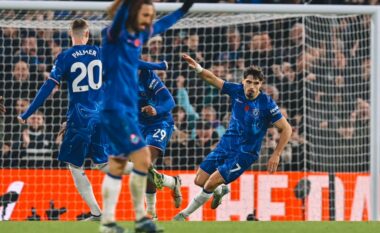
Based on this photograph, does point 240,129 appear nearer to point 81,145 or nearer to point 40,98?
point 81,145

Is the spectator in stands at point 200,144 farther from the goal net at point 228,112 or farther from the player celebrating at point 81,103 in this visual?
the player celebrating at point 81,103

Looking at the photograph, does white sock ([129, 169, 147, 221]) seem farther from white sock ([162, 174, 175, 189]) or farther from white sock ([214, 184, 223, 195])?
white sock ([214, 184, 223, 195])

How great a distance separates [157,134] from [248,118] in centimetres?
100

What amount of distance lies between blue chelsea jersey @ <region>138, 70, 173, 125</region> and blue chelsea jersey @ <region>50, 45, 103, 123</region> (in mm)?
699

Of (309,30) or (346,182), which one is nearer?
(346,182)

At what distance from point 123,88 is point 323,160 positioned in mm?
7158

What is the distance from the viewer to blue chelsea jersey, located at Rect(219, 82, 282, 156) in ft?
34.1

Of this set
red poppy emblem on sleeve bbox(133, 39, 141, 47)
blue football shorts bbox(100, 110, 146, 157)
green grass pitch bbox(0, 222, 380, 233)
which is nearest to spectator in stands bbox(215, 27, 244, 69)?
green grass pitch bbox(0, 222, 380, 233)

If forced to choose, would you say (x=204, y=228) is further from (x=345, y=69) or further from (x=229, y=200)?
(x=345, y=69)

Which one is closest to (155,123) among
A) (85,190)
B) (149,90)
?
(149,90)

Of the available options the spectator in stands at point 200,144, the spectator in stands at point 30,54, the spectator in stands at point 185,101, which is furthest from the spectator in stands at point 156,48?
the spectator in stands at point 30,54

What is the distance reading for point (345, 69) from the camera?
1405cm

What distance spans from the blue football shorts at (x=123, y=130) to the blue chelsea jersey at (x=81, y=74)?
8.36ft

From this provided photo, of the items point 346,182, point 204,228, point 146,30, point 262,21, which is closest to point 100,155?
point 204,228
